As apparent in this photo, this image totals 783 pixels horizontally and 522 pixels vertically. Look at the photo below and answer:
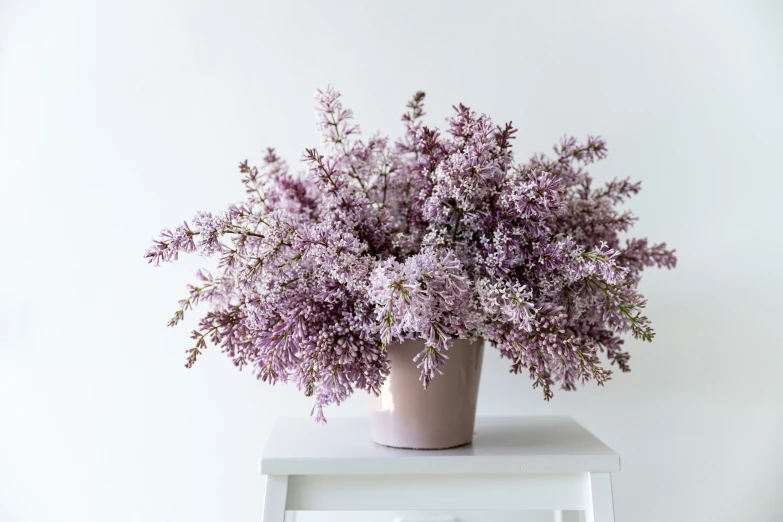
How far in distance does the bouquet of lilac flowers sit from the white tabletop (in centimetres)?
8

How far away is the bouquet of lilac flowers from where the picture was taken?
0.63 m

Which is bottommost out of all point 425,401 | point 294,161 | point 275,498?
point 275,498

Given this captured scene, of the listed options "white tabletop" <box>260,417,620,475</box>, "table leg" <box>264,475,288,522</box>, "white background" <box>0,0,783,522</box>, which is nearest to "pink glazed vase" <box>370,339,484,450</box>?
"white tabletop" <box>260,417,620,475</box>

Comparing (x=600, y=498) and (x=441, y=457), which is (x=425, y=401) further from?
(x=600, y=498)

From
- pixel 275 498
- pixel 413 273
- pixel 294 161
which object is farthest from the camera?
pixel 294 161

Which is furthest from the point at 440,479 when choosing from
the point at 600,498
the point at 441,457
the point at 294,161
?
the point at 294,161

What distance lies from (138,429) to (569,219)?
0.80 metres

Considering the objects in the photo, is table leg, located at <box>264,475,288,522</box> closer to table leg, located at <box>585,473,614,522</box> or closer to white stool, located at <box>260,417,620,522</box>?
white stool, located at <box>260,417,620,522</box>

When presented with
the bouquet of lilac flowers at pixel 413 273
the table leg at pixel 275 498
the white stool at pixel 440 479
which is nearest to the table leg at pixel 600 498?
the white stool at pixel 440 479

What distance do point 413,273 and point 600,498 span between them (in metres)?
0.36

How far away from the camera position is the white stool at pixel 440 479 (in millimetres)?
699

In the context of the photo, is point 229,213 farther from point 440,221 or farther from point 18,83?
point 18,83

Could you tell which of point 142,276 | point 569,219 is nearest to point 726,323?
point 569,219

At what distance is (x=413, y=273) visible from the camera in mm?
592
